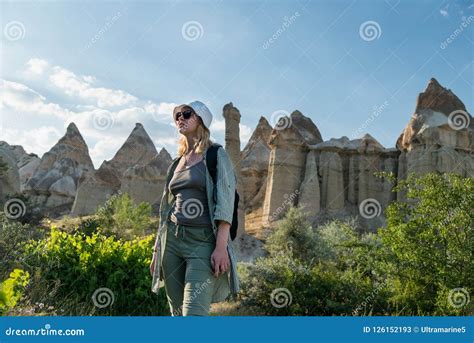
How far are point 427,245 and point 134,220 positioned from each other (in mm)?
19802

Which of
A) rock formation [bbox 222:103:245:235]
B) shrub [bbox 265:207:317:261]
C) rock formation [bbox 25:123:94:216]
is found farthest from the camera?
rock formation [bbox 25:123:94:216]

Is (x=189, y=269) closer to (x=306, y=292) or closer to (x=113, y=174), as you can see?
(x=306, y=292)

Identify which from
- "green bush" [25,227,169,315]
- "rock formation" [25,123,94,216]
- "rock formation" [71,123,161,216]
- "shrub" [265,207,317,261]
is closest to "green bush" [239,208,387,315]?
"green bush" [25,227,169,315]

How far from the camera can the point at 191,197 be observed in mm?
3160

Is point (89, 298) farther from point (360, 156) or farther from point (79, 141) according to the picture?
point (79, 141)

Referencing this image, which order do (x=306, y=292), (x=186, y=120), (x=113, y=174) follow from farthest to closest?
(x=113, y=174)
(x=306, y=292)
(x=186, y=120)

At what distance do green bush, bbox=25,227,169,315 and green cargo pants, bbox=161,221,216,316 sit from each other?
11.4ft

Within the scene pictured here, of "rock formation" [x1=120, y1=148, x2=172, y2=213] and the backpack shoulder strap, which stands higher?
"rock formation" [x1=120, y1=148, x2=172, y2=213]

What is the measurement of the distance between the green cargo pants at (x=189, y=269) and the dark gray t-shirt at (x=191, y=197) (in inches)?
2.1

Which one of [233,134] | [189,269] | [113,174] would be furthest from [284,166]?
[189,269]

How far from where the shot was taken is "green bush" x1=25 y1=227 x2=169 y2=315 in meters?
6.42

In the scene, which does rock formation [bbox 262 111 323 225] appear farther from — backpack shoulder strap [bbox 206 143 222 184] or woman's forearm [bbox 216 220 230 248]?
woman's forearm [bbox 216 220 230 248]

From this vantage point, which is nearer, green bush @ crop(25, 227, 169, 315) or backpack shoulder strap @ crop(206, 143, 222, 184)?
backpack shoulder strap @ crop(206, 143, 222, 184)

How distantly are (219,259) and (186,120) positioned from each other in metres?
1.03
